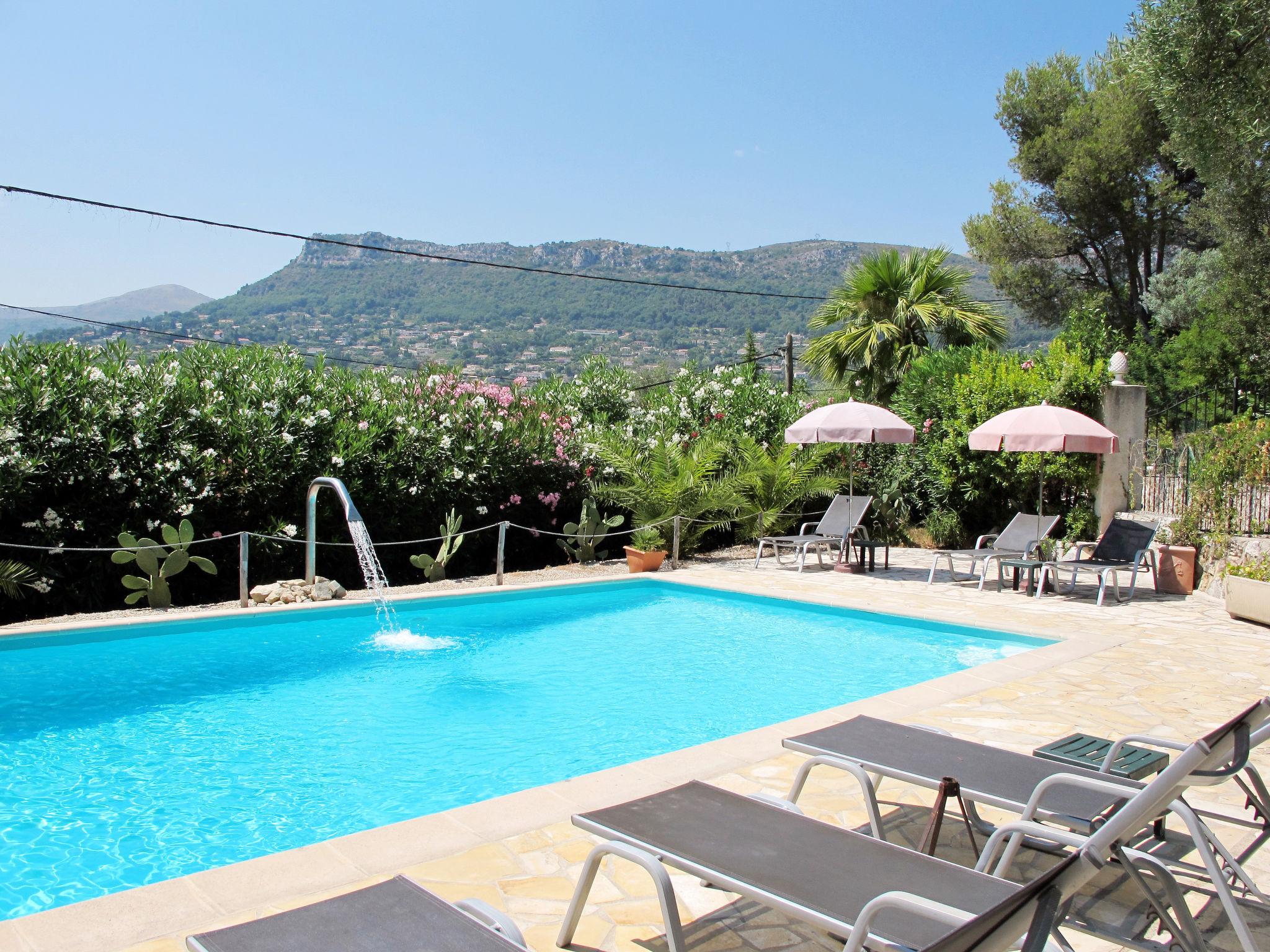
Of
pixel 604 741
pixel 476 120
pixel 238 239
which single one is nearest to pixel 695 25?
pixel 476 120

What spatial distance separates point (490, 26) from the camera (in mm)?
17234

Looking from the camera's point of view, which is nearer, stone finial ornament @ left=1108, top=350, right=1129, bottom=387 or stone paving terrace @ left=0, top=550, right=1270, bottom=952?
stone paving terrace @ left=0, top=550, right=1270, bottom=952

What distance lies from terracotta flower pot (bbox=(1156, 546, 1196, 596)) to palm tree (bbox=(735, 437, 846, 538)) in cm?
492

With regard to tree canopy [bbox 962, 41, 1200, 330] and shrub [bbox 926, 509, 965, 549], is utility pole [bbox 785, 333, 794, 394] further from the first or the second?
shrub [bbox 926, 509, 965, 549]

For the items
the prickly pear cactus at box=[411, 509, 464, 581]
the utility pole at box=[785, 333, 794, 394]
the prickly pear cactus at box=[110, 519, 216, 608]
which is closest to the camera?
the prickly pear cactus at box=[110, 519, 216, 608]

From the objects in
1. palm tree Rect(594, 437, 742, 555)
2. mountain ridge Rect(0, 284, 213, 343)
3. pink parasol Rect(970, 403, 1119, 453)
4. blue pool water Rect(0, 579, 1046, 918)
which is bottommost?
blue pool water Rect(0, 579, 1046, 918)

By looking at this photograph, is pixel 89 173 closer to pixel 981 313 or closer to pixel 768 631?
pixel 768 631

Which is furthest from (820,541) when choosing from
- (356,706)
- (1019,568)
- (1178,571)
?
(356,706)

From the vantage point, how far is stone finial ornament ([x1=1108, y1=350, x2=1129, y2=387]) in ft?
45.0

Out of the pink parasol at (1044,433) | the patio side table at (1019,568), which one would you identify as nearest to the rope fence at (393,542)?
the patio side table at (1019,568)

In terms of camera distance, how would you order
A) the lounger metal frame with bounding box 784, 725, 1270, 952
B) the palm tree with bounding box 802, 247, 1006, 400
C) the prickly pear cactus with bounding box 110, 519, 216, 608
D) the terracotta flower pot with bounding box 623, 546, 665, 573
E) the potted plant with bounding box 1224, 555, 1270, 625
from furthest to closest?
the palm tree with bounding box 802, 247, 1006, 400 < the terracotta flower pot with bounding box 623, 546, 665, 573 < the prickly pear cactus with bounding box 110, 519, 216, 608 < the potted plant with bounding box 1224, 555, 1270, 625 < the lounger metal frame with bounding box 784, 725, 1270, 952

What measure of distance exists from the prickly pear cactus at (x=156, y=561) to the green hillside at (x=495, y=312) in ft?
131

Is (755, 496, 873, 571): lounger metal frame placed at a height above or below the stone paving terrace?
above

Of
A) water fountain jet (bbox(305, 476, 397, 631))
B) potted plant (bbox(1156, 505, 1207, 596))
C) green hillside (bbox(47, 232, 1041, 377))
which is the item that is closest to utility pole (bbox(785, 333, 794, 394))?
potted plant (bbox(1156, 505, 1207, 596))
